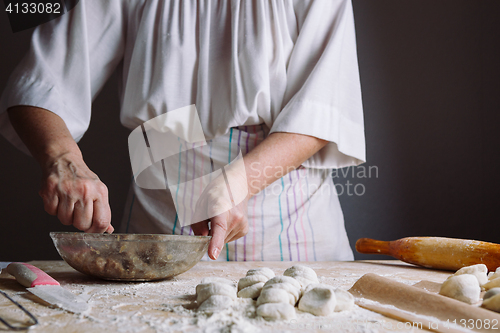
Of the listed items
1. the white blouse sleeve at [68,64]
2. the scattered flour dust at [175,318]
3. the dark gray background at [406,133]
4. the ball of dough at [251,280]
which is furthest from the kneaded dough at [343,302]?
the dark gray background at [406,133]

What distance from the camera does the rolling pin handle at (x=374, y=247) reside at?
0.89 m

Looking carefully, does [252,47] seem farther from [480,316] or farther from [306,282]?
[480,316]

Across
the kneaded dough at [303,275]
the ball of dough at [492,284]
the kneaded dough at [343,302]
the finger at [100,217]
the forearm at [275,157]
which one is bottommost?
the ball of dough at [492,284]

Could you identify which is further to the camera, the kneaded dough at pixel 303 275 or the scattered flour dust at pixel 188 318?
the kneaded dough at pixel 303 275

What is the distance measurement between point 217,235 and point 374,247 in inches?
16.7

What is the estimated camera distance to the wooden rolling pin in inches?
28.5

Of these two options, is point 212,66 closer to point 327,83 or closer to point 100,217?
point 327,83

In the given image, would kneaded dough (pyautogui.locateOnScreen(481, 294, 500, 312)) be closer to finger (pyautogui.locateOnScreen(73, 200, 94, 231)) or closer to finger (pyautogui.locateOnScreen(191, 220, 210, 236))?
finger (pyautogui.locateOnScreen(191, 220, 210, 236))

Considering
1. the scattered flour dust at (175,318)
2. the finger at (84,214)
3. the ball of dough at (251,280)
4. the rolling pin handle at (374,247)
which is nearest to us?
the scattered flour dust at (175,318)

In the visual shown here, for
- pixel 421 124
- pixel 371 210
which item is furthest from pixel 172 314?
pixel 421 124

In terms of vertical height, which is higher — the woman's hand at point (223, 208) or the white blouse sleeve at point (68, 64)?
the white blouse sleeve at point (68, 64)

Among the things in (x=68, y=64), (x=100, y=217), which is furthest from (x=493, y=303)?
(x=68, y=64)

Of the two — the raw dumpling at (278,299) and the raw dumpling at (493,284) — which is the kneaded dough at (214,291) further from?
the raw dumpling at (493,284)

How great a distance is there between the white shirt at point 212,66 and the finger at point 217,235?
301mm
